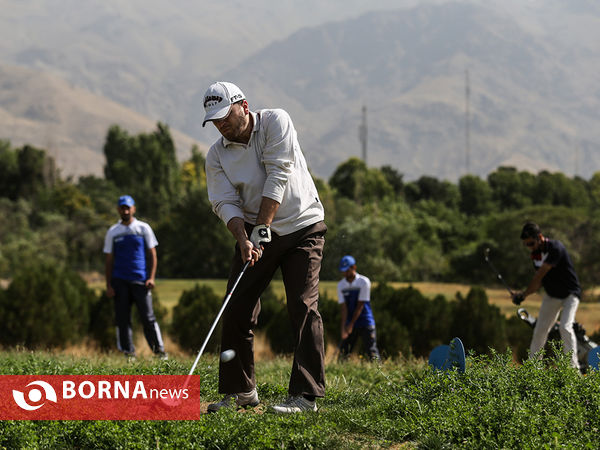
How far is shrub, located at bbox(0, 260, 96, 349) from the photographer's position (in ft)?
49.0

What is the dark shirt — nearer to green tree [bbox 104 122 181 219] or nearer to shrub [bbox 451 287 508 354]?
shrub [bbox 451 287 508 354]

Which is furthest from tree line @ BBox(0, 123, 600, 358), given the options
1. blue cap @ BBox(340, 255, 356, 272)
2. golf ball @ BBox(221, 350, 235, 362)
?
golf ball @ BBox(221, 350, 235, 362)

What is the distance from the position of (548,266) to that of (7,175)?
6871 cm

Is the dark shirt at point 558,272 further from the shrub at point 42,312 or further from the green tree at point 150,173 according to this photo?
the green tree at point 150,173

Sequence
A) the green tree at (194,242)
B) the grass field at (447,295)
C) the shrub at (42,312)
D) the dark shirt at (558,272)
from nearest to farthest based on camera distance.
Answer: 1. the dark shirt at (558,272)
2. the shrub at (42,312)
3. the grass field at (447,295)
4. the green tree at (194,242)

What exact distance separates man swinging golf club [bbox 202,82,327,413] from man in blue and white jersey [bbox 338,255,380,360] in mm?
5587

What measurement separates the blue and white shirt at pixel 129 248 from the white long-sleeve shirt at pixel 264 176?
4064mm

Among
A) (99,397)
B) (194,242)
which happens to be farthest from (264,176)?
(194,242)

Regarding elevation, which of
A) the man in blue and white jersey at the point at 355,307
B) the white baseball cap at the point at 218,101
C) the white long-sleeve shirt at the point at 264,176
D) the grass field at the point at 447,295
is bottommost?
the grass field at the point at 447,295

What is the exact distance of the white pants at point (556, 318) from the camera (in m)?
8.58

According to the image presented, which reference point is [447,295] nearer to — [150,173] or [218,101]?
[218,101]

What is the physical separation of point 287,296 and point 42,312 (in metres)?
11.0

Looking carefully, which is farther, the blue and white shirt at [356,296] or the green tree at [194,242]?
the green tree at [194,242]
